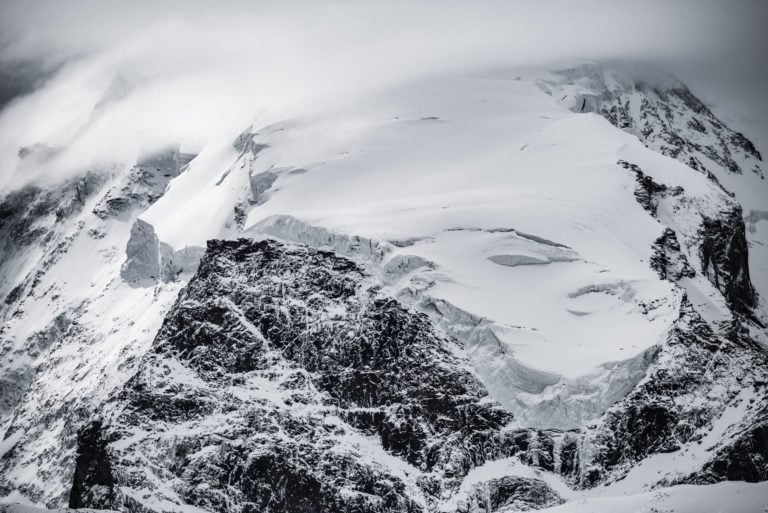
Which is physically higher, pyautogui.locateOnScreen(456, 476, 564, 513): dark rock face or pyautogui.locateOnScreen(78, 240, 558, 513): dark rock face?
pyautogui.locateOnScreen(78, 240, 558, 513): dark rock face

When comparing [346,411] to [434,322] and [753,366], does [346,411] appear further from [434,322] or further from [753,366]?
[753,366]

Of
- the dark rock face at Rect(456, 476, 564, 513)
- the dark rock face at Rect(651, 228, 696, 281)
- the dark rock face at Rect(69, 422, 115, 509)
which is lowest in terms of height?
the dark rock face at Rect(456, 476, 564, 513)

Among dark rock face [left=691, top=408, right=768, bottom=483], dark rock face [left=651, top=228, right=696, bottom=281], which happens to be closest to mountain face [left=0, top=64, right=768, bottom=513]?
dark rock face [left=691, top=408, right=768, bottom=483]

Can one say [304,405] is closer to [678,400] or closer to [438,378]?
[438,378]

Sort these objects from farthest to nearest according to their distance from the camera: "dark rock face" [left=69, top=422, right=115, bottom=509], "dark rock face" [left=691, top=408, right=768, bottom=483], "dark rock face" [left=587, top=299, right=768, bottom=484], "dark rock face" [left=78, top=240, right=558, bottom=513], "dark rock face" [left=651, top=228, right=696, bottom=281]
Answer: "dark rock face" [left=651, top=228, right=696, bottom=281] < "dark rock face" [left=69, top=422, right=115, bottom=509] < "dark rock face" [left=78, top=240, right=558, bottom=513] < "dark rock face" [left=587, top=299, right=768, bottom=484] < "dark rock face" [left=691, top=408, right=768, bottom=483]

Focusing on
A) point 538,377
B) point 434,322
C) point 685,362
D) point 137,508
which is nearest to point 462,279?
point 434,322

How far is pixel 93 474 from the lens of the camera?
165250 mm

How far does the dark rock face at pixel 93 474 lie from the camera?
161 metres

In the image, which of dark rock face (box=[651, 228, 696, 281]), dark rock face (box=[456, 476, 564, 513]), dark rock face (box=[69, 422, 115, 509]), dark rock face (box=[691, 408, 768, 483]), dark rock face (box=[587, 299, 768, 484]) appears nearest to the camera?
dark rock face (box=[691, 408, 768, 483])

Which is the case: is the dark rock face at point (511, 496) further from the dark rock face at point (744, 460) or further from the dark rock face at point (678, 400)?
the dark rock face at point (744, 460)

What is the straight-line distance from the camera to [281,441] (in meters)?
163

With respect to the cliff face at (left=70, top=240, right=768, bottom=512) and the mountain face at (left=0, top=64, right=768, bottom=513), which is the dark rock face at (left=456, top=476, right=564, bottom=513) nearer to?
the cliff face at (left=70, top=240, right=768, bottom=512)

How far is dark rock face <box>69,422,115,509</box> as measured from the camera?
161m

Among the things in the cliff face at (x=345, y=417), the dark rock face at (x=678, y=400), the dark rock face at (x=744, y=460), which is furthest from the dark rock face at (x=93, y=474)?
the dark rock face at (x=744, y=460)
